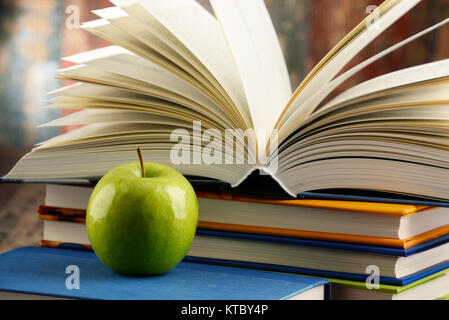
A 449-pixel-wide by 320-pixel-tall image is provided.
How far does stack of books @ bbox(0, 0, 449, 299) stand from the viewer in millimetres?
652

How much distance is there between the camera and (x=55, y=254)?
0.72m

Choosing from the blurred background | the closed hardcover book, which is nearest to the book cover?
the closed hardcover book

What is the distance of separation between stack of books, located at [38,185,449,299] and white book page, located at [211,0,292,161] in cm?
9

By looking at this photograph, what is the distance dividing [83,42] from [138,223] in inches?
144

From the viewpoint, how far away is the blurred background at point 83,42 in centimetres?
270

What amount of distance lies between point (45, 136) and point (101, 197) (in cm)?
356

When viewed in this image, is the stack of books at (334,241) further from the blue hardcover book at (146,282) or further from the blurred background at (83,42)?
the blurred background at (83,42)

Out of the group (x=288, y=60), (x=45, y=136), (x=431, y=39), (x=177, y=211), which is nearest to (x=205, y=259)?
(x=177, y=211)

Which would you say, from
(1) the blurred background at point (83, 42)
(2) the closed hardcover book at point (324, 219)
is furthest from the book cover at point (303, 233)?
(1) the blurred background at point (83, 42)

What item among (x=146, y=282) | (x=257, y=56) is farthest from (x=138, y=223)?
(x=257, y=56)

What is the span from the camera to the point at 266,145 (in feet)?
2.33

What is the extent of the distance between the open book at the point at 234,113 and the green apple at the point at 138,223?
0.12 meters

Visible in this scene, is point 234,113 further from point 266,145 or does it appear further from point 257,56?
point 257,56
